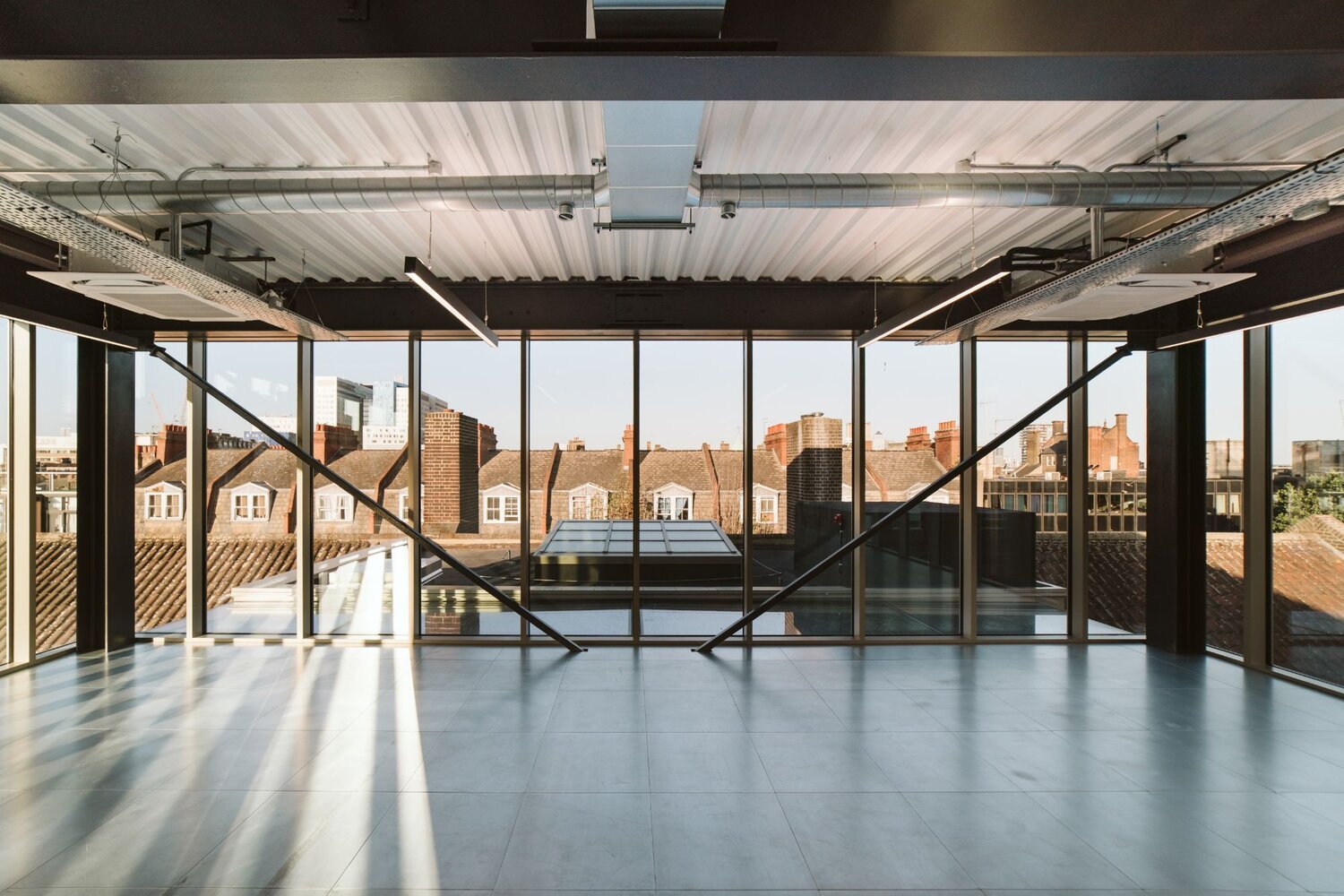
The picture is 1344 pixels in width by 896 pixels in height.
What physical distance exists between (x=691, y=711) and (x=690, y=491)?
85.7 inches

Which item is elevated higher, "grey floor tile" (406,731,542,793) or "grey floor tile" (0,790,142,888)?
"grey floor tile" (0,790,142,888)

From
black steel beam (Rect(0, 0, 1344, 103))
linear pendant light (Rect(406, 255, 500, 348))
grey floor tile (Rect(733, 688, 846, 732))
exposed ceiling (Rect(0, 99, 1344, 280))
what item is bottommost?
grey floor tile (Rect(733, 688, 846, 732))

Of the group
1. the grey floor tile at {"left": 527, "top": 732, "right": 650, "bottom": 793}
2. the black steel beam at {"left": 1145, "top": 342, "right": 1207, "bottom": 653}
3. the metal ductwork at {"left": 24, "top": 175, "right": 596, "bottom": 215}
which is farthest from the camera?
the black steel beam at {"left": 1145, "top": 342, "right": 1207, "bottom": 653}

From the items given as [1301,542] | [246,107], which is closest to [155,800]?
[246,107]

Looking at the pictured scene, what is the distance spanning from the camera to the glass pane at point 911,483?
237 inches

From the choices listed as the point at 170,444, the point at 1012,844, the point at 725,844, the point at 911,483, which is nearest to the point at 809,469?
the point at 911,483

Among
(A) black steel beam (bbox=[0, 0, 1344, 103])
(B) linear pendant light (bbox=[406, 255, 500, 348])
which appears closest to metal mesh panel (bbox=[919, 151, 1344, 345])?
(A) black steel beam (bbox=[0, 0, 1344, 103])

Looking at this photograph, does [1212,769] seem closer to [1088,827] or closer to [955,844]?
[1088,827]

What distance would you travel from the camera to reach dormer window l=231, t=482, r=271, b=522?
5926 mm

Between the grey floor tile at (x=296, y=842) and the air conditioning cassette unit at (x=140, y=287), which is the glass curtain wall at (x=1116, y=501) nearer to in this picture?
the grey floor tile at (x=296, y=842)

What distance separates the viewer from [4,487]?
4988mm

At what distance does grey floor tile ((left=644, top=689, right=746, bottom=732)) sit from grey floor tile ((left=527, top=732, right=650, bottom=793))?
27 centimetres

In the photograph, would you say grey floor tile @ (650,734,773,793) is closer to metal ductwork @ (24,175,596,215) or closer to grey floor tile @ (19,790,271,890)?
grey floor tile @ (19,790,271,890)

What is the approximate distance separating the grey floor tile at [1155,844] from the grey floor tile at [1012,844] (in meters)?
0.09
